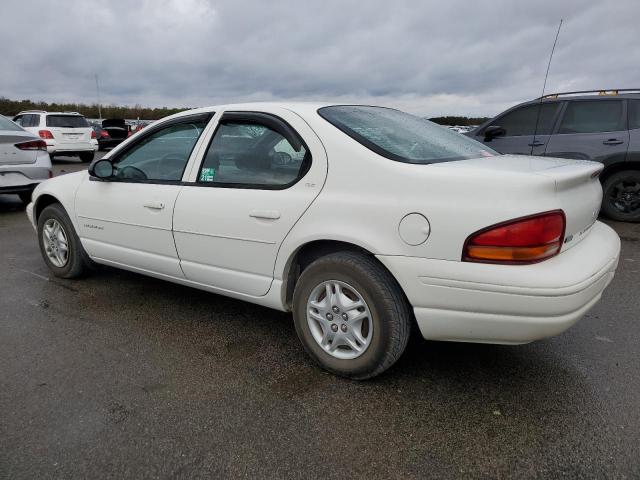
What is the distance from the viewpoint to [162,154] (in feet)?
11.1

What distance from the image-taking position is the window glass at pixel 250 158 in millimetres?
2657

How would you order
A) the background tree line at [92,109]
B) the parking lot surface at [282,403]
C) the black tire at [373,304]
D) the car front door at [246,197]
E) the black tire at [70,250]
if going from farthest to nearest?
the background tree line at [92,109]
the black tire at [70,250]
the car front door at [246,197]
the black tire at [373,304]
the parking lot surface at [282,403]

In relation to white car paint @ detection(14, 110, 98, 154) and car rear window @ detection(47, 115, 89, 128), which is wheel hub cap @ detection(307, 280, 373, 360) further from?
car rear window @ detection(47, 115, 89, 128)

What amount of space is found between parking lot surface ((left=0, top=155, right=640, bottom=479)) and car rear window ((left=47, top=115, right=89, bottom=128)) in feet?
43.7

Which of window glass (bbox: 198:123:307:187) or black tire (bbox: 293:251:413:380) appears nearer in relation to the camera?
black tire (bbox: 293:251:413:380)

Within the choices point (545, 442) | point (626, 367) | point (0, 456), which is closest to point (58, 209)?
point (0, 456)

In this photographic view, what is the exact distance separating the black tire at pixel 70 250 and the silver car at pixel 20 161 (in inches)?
135

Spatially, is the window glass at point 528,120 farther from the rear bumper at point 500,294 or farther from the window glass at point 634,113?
the rear bumper at point 500,294

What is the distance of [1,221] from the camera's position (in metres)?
6.78

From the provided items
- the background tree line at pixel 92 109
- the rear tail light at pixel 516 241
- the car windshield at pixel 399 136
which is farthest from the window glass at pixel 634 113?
the background tree line at pixel 92 109

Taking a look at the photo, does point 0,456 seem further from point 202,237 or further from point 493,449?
point 493,449

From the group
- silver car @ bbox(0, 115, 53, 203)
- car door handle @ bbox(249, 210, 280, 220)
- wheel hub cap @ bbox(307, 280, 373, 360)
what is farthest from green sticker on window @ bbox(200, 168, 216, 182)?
silver car @ bbox(0, 115, 53, 203)

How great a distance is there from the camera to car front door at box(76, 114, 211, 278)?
3.14m

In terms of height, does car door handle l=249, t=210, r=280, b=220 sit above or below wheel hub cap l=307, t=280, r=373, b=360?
above
